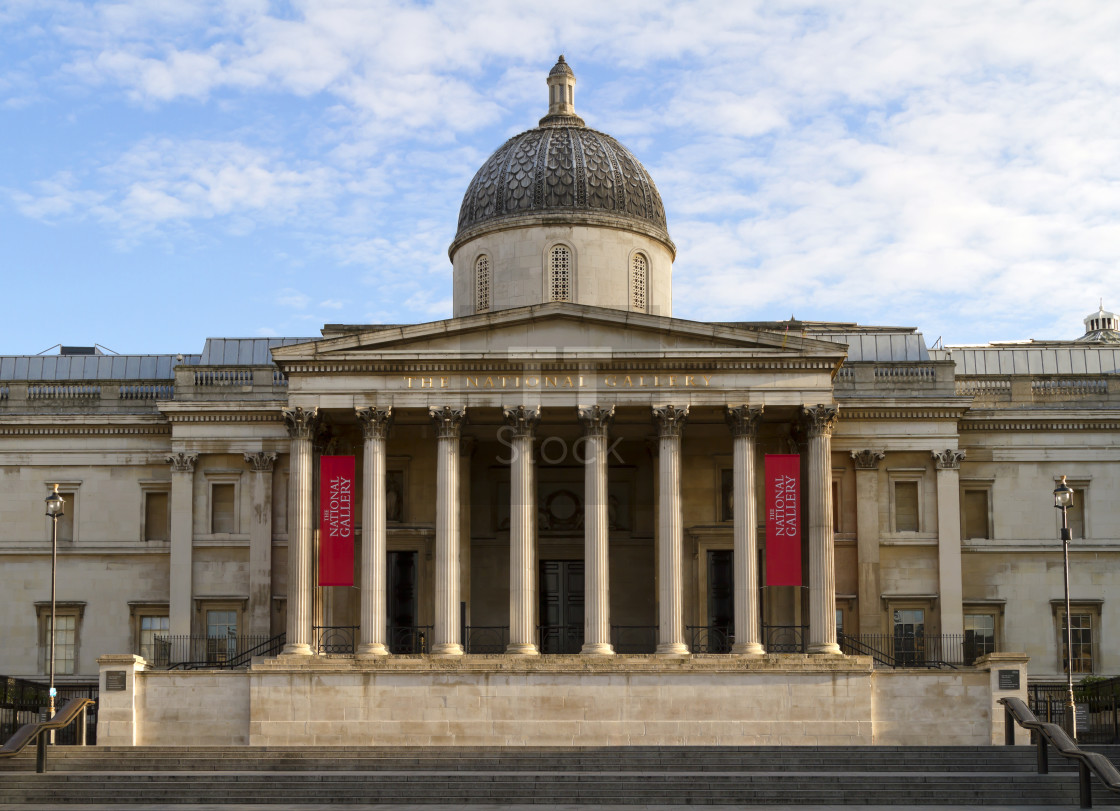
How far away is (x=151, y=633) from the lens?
154 feet

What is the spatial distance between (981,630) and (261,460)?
23.5m

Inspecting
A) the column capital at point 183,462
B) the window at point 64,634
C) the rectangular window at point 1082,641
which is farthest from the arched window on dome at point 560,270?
A: the rectangular window at point 1082,641

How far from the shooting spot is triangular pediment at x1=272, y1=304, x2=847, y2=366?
40250 millimetres

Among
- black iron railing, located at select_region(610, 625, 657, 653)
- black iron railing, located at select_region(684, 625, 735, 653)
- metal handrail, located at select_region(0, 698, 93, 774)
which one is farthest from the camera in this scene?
black iron railing, located at select_region(610, 625, 657, 653)

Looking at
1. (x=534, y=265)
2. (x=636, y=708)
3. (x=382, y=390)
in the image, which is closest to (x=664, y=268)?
(x=534, y=265)

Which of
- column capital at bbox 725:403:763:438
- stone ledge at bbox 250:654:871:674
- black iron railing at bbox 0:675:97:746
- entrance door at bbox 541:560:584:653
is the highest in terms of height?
column capital at bbox 725:403:763:438

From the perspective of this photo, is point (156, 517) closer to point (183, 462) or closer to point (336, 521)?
point (183, 462)

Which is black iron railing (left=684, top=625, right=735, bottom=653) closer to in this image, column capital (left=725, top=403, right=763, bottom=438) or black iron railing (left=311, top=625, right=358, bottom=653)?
column capital (left=725, top=403, right=763, bottom=438)

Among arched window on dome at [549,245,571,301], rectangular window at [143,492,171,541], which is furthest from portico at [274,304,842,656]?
rectangular window at [143,492,171,541]

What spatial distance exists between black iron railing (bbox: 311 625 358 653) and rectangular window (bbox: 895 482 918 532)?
57.1 feet

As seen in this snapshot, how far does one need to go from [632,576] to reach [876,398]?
31.3ft

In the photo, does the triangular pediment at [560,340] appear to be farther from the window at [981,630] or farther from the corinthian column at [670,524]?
the window at [981,630]

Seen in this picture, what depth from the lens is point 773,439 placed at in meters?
44.5

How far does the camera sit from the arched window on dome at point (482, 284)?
46969 millimetres
